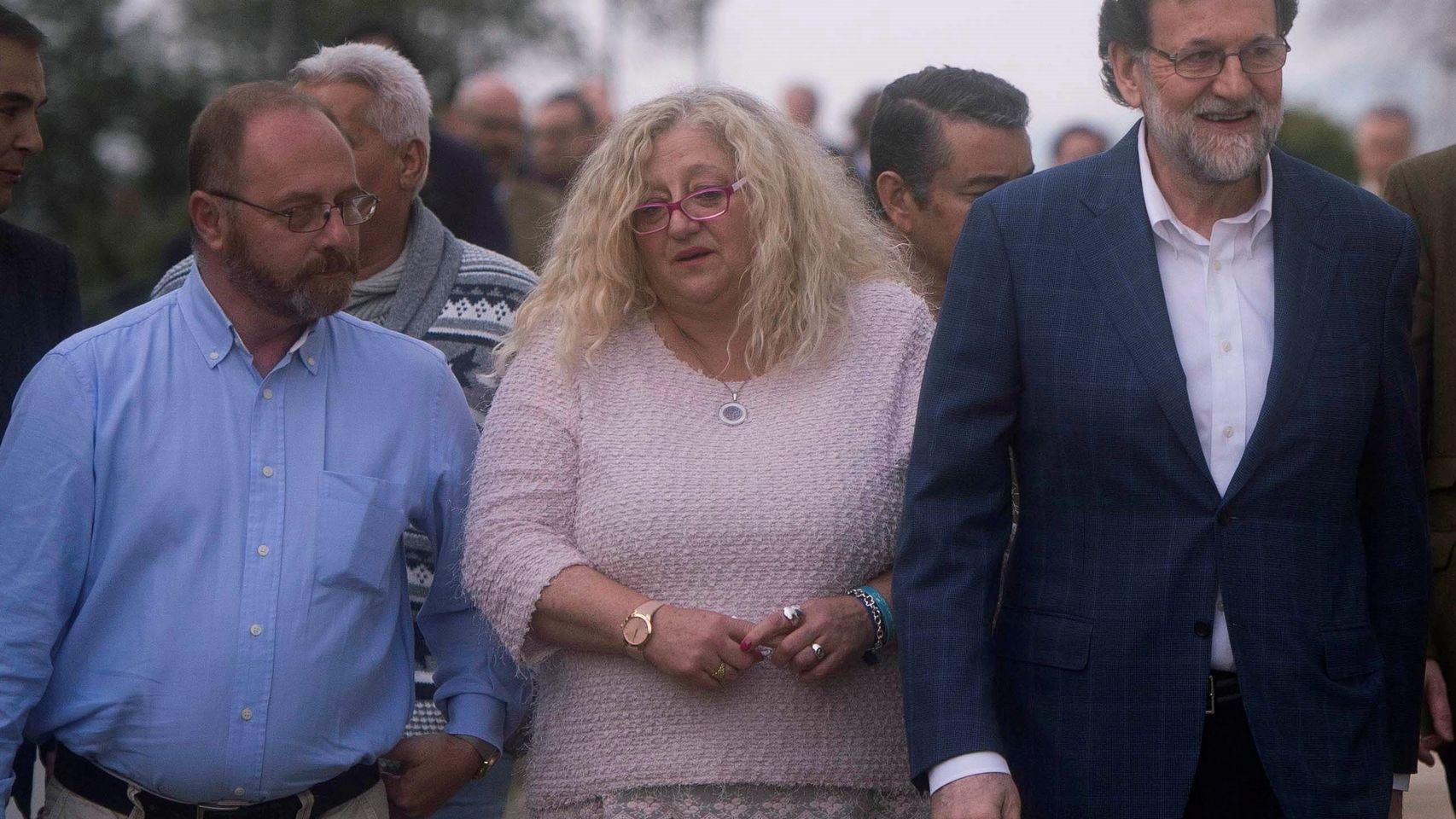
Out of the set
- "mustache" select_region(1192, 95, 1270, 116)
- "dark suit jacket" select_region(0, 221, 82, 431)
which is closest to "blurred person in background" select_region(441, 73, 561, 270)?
"dark suit jacket" select_region(0, 221, 82, 431)

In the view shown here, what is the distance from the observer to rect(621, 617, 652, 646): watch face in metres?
3.25

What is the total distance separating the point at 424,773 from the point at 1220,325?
1.75 metres

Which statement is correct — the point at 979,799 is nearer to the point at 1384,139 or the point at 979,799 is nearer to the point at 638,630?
the point at 638,630

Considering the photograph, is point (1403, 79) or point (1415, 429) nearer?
point (1415, 429)

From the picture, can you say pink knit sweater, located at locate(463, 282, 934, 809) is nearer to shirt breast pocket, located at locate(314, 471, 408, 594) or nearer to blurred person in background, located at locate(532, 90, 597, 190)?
shirt breast pocket, located at locate(314, 471, 408, 594)

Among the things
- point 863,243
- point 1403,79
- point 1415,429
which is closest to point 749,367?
point 863,243

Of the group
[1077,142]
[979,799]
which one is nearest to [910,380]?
[979,799]

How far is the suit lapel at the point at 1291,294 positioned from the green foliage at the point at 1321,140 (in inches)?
708

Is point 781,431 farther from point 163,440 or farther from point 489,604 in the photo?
point 163,440

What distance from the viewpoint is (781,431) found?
348 centimetres

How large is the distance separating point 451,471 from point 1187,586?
1.47m

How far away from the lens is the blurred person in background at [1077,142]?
909 centimetres

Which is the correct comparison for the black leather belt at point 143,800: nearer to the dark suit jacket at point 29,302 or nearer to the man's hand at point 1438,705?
the dark suit jacket at point 29,302

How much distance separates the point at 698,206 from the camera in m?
3.60
